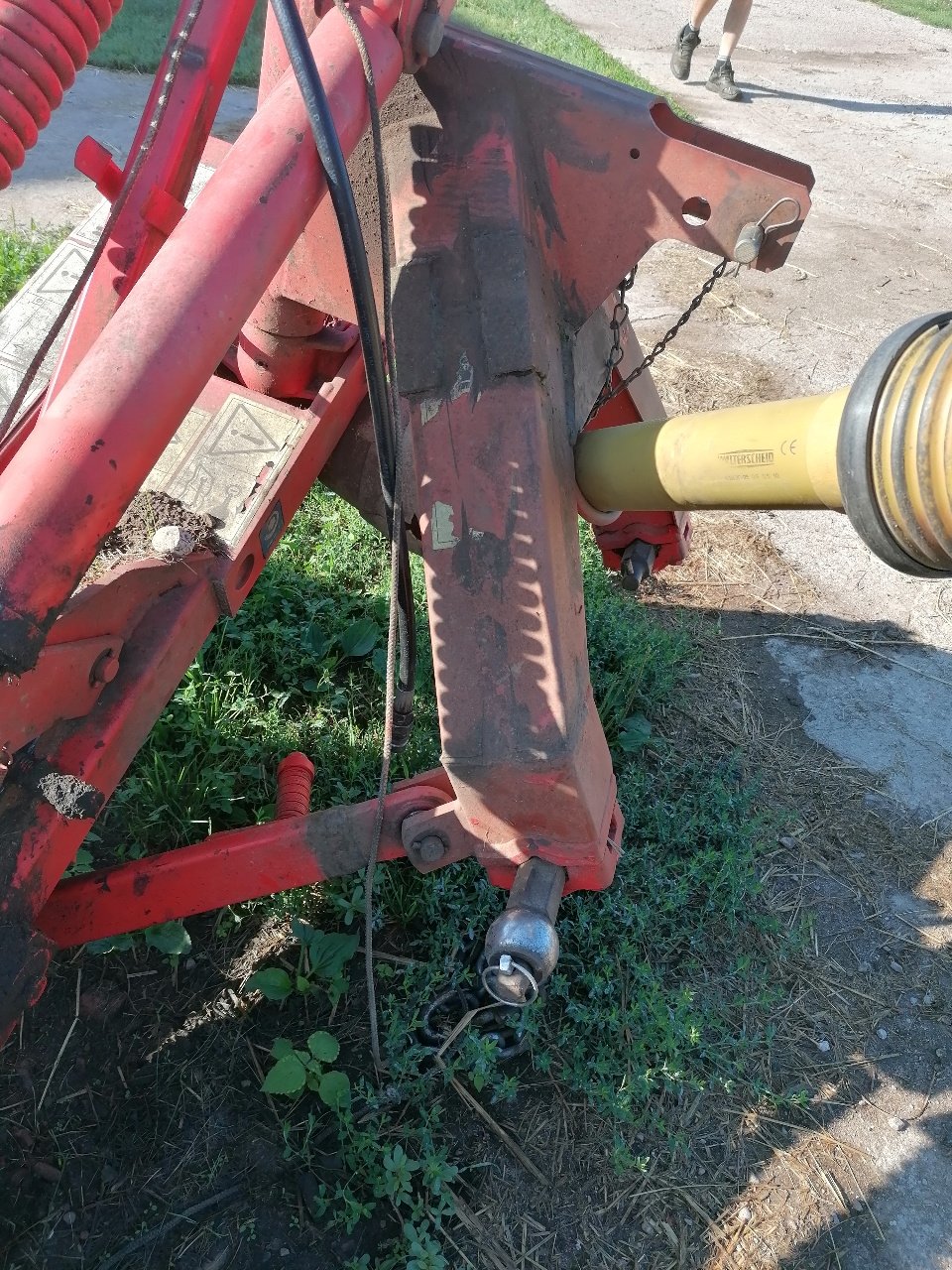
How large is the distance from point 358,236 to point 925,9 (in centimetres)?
1506

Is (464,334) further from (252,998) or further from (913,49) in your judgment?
(913,49)

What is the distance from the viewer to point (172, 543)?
1782 mm

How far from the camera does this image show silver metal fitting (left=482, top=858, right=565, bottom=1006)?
170 centimetres

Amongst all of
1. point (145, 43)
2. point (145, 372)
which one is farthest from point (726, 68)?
point (145, 372)

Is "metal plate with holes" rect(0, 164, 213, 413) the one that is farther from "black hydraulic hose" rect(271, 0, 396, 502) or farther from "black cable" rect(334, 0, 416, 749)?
"black hydraulic hose" rect(271, 0, 396, 502)

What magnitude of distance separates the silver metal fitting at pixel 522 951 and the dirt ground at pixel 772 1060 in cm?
82

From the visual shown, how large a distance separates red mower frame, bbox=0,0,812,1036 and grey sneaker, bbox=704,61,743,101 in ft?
26.5

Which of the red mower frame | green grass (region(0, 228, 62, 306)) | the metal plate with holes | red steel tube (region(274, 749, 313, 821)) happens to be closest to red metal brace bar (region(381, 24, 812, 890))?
the red mower frame

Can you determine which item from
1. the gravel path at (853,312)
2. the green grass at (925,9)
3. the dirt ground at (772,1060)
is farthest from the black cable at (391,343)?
the green grass at (925,9)

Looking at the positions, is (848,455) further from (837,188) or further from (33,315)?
(837,188)

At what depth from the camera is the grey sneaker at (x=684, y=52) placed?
8664mm

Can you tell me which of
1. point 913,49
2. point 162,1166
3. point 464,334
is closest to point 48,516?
point 464,334

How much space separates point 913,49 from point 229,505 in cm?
1229

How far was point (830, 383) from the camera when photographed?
504 cm
